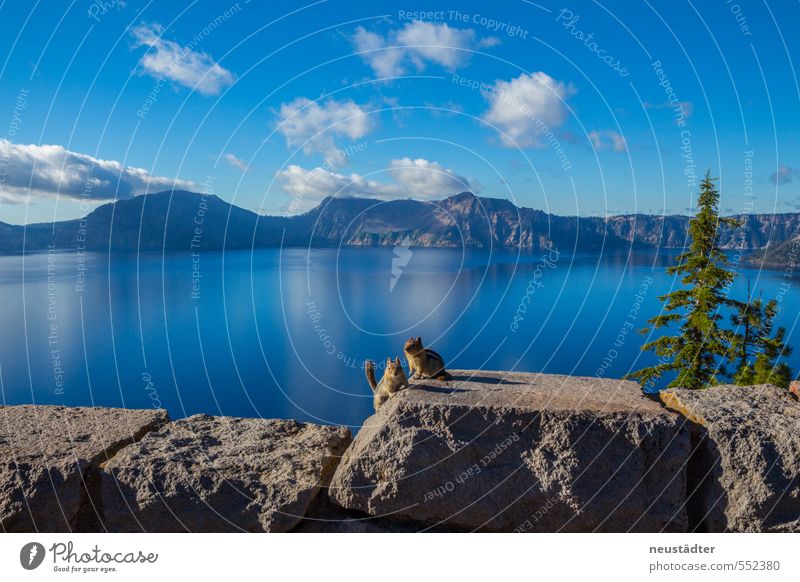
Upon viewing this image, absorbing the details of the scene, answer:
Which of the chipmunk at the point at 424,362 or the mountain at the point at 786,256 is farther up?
the mountain at the point at 786,256

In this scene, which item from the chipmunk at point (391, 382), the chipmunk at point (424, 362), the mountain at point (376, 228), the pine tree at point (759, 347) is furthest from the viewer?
the mountain at point (376, 228)

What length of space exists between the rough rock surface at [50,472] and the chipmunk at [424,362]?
2.70 metres

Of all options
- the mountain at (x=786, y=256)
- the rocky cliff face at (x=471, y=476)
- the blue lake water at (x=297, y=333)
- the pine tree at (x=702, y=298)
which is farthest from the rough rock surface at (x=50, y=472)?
the blue lake water at (x=297, y=333)

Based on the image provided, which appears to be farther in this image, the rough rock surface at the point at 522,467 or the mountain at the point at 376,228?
the mountain at the point at 376,228

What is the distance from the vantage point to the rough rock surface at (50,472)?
439 cm

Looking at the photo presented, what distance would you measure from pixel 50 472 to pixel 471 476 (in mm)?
3293

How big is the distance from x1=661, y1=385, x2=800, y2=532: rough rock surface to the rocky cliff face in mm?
10

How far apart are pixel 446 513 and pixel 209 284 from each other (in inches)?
2589

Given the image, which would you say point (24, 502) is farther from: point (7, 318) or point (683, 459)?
→ point (7, 318)

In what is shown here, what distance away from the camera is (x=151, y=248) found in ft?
332

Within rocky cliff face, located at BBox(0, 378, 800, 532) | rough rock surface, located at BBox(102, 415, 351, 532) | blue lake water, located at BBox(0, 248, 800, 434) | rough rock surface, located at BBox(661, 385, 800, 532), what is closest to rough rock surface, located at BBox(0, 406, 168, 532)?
rocky cliff face, located at BBox(0, 378, 800, 532)

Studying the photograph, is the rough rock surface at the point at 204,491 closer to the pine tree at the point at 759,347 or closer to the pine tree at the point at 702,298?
the pine tree at the point at 759,347

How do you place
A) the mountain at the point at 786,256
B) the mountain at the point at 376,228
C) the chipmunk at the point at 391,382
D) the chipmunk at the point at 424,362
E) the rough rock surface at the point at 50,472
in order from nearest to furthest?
the rough rock surface at the point at 50,472, the chipmunk at the point at 391,382, the chipmunk at the point at 424,362, the mountain at the point at 786,256, the mountain at the point at 376,228

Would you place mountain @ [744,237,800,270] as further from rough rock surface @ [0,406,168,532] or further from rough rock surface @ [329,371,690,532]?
rough rock surface @ [0,406,168,532]
